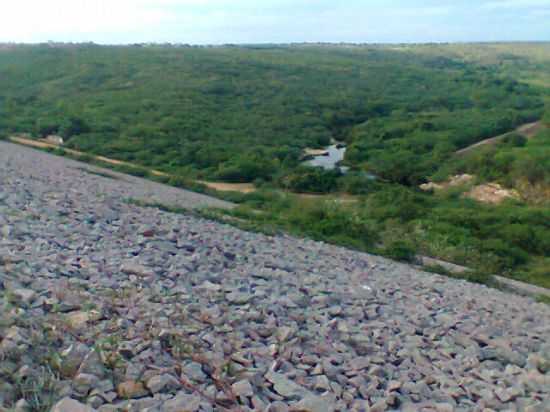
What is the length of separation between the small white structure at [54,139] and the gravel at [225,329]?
23.4m

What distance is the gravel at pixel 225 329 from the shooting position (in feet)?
19.1

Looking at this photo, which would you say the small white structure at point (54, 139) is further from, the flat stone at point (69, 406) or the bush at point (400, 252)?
the flat stone at point (69, 406)

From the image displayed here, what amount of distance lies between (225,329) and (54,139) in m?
31.1

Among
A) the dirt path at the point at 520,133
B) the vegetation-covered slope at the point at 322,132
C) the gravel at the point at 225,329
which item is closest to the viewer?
the gravel at the point at 225,329

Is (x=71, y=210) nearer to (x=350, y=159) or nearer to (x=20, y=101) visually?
(x=350, y=159)

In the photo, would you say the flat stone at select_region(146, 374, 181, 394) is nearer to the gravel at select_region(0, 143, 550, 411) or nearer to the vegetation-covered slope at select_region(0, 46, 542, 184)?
the gravel at select_region(0, 143, 550, 411)

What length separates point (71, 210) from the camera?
12.4 m

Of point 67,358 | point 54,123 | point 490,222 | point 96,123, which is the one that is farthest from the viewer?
point 96,123

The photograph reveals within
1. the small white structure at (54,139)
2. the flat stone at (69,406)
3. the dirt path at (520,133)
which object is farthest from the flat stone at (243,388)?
the dirt path at (520,133)

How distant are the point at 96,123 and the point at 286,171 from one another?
14.4m

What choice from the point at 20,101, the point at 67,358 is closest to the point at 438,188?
the point at 67,358

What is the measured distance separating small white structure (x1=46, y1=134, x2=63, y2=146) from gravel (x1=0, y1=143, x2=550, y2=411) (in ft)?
76.7

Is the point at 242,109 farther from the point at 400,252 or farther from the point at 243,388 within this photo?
the point at 243,388

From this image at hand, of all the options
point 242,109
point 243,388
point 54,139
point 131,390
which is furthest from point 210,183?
point 131,390
